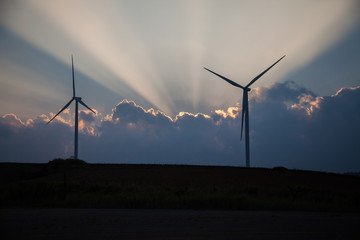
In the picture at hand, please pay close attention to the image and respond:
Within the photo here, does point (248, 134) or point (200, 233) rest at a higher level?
point (248, 134)

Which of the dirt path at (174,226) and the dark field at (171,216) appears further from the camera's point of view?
the dark field at (171,216)

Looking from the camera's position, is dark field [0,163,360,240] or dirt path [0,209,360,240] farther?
dark field [0,163,360,240]

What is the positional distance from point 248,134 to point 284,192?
34.4 meters

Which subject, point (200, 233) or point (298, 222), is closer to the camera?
point (200, 233)

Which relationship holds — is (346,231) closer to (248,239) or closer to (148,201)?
(248,239)

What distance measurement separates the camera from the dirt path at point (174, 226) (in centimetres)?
1417

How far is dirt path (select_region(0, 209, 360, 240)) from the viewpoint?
14.2m

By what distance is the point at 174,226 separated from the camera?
1625 cm

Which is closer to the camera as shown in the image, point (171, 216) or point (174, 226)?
point (174, 226)

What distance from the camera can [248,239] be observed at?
13297 mm

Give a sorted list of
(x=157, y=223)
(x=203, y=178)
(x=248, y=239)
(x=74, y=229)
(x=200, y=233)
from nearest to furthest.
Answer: (x=248, y=239) < (x=200, y=233) < (x=74, y=229) < (x=157, y=223) < (x=203, y=178)

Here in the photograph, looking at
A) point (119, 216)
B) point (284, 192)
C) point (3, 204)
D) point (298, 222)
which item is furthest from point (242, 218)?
point (3, 204)

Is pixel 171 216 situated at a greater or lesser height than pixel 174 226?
lesser

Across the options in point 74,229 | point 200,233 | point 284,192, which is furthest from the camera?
point 284,192
